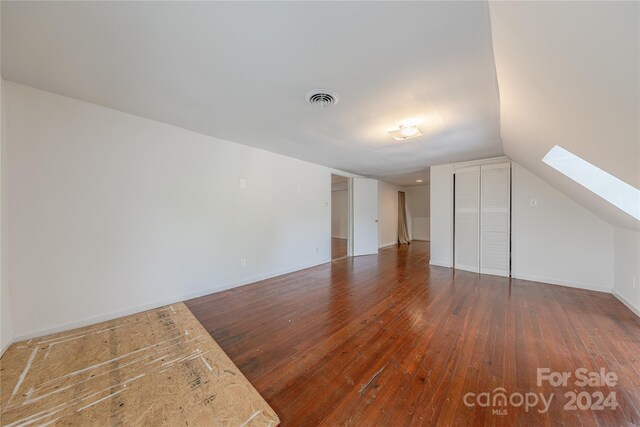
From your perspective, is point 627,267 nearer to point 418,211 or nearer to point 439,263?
point 439,263

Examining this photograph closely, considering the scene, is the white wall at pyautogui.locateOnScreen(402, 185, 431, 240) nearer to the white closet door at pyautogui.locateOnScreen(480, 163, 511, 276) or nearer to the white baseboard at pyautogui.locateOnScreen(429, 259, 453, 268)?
the white baseboard at pyautogui.locateOnScreen(429, 259, 453, 268)

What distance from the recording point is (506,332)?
7.10 feet

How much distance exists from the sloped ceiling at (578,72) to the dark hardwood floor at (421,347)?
1.50 m

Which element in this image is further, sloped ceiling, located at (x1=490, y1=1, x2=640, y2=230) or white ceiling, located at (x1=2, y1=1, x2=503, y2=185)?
white ceiling, located at (x1=2, y1=1, x2=503, y2=185)

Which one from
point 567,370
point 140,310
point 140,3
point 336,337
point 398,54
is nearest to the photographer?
point 140,3

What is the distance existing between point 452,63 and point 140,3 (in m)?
1.97

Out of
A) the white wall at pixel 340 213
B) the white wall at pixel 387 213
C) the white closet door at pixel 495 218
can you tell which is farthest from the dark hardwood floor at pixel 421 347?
the white wall at pixel 340 213

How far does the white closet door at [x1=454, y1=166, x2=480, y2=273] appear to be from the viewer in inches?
171

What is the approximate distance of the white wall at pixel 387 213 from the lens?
7.19 m

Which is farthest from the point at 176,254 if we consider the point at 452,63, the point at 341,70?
the point at 452,63

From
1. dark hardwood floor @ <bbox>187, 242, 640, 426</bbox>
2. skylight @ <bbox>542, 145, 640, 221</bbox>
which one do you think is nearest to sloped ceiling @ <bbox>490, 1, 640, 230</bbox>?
skylight @ <bbox>542, 145, 640, 221</bbox>

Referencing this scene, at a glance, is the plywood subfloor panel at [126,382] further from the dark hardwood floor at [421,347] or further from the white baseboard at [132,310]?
the dark hardwood floor at [421,347]

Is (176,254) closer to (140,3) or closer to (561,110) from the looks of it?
(140,3)

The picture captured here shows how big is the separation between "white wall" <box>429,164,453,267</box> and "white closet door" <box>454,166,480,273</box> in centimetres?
13
